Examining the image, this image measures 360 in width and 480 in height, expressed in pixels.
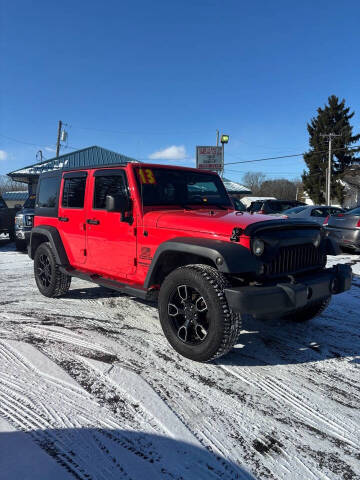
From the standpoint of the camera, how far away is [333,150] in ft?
133

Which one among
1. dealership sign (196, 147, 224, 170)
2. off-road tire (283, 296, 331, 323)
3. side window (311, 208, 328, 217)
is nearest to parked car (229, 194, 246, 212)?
off-road tire (283, 296, 331, 323)

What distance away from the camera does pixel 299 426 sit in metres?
2.18

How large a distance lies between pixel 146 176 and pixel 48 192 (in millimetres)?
2174

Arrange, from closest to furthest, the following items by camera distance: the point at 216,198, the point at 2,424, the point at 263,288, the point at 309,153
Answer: the point at 2,424, the point at 263,288, the point at 216,198, the point at 309,153

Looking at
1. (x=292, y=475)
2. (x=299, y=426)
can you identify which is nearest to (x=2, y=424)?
(x=292, y=475)

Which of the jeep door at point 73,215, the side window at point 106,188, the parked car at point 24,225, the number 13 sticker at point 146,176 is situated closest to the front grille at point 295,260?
the number 13 sticker at point 146,176

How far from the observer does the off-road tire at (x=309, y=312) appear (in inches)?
150

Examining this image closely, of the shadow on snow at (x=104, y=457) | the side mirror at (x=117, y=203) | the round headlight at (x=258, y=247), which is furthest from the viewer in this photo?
the side mirror at (x=117, y=203)

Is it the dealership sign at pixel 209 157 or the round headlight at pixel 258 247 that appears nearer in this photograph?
the round headlight at pixel 258 247

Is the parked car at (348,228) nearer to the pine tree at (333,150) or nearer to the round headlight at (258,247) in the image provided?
the round headlight at (258,247)

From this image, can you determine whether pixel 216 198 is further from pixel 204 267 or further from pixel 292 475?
pixel 292 475

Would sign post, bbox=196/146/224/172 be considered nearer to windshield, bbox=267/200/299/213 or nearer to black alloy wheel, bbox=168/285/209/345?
windshield, bbox=267/200/299/213

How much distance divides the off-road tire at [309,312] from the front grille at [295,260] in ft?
1.74

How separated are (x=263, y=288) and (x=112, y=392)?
1.39m
